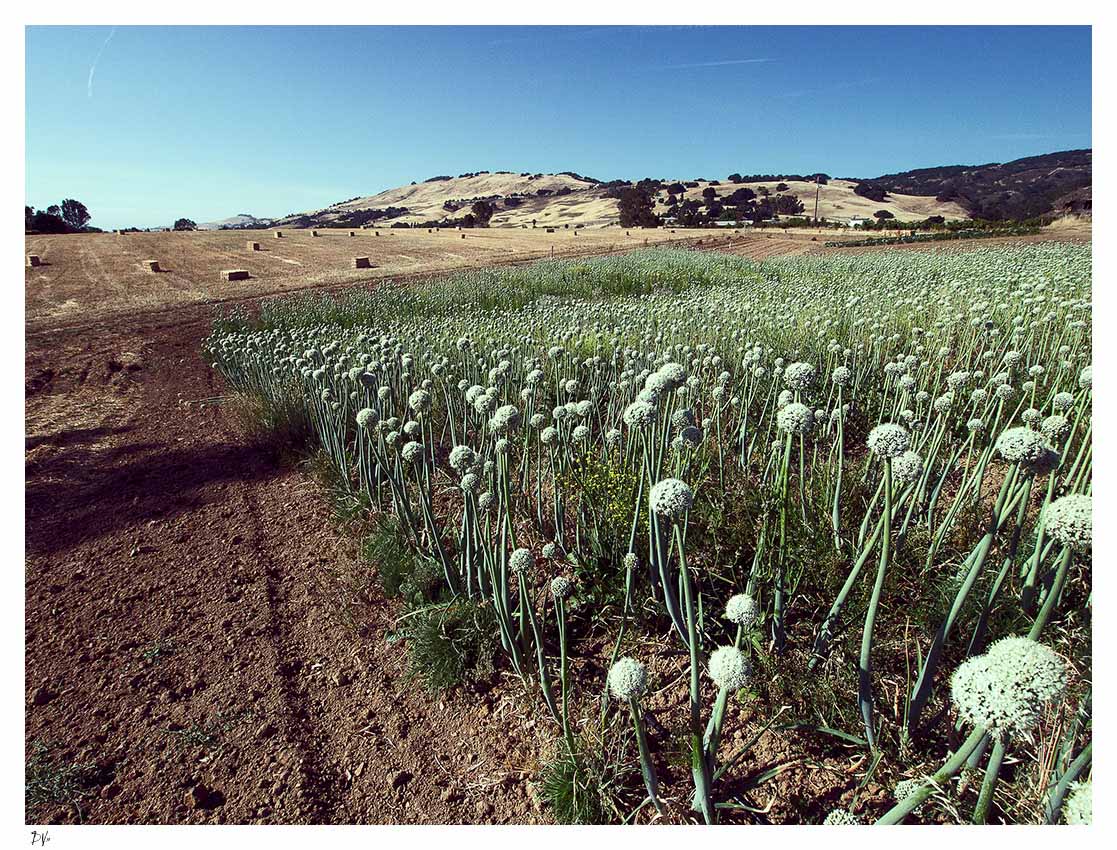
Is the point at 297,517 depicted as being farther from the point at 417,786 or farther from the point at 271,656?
the point at 417,786

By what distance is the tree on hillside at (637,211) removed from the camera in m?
58.0

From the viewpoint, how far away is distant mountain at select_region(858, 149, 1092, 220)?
98.0ft

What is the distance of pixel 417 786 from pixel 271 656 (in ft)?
3.83

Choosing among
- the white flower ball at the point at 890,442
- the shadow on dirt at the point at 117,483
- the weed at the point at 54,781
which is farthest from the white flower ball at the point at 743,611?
the shadow on dirt at the point at 117,483

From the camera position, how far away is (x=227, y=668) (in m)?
2.70

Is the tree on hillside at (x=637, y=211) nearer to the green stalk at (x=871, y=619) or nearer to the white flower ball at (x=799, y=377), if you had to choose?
the white flower ball at (x=799, y=377)

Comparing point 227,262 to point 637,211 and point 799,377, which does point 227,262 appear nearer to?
point 799,377

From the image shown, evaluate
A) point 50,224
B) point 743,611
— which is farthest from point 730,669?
point 50,224

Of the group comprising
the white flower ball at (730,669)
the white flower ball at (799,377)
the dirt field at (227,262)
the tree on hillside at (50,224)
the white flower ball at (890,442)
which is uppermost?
the tree on hillside at (50,224)

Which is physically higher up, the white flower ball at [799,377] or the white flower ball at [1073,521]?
the white flower ball at [799,377]

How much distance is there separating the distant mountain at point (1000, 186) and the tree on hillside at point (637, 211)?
95.0 feet

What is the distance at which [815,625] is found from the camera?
2.50 meters

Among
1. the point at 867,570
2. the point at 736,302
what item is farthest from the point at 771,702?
the point at 736,302

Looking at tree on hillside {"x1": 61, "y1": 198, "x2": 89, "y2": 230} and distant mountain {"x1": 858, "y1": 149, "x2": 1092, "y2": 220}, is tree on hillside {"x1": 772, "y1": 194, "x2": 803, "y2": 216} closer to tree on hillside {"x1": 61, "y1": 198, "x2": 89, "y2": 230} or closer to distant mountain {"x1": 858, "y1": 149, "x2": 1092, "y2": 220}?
distant mountain {"x1": 858, "y1": 149, "x2": 1092, "y2": 220}
